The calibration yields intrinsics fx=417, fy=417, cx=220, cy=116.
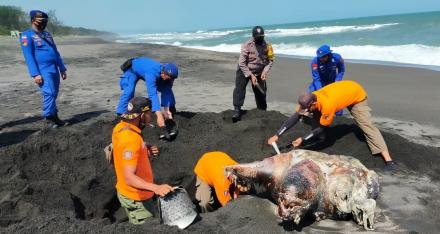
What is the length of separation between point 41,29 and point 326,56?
4580mm

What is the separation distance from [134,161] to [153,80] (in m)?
2.55

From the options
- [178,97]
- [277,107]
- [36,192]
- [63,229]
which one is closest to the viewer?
[63,229]

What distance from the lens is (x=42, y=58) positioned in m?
6.76

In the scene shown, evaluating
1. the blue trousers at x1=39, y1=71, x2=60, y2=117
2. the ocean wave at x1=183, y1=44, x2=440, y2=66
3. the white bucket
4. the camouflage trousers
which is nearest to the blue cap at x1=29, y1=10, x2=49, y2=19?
the blue trousers at x1=39, y1=71, x2=60, y2=117

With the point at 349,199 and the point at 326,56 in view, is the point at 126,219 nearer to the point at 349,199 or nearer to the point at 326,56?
the point at 349,199

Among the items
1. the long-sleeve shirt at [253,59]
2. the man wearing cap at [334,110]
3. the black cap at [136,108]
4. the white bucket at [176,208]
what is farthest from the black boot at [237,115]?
the black cap at [136,108]

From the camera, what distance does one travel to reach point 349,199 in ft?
12.4

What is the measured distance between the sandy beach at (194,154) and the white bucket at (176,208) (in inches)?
3.3

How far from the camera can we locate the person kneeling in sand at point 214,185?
4310 mm

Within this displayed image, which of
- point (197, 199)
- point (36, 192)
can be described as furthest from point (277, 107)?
point (36, 192)

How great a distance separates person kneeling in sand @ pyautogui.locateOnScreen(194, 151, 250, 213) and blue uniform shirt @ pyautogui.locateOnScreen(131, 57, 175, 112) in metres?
1.22

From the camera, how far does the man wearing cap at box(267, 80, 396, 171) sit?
486 cm

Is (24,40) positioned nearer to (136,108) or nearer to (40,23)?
(40,23)

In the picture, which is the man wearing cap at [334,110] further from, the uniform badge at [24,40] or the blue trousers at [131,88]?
the uniform badge at [24,40]
